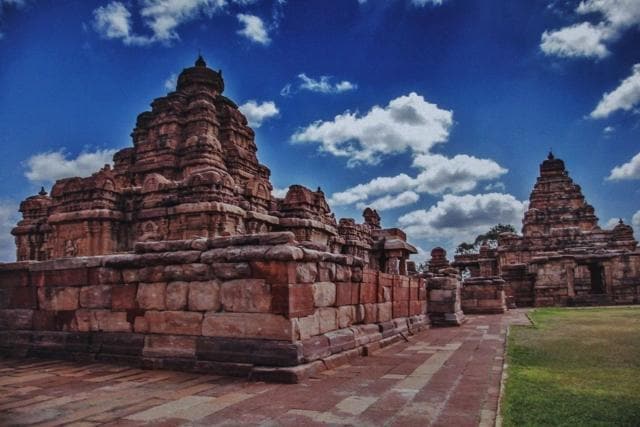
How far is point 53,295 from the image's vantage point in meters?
6.63

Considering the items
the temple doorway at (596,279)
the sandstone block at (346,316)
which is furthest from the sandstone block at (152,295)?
the temple doorway at (596,279)

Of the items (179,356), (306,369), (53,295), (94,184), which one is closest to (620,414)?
(306,369)

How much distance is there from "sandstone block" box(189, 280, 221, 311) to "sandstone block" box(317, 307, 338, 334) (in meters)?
1.23

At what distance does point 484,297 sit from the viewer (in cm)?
1719

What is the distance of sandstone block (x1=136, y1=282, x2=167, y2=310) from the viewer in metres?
5.74

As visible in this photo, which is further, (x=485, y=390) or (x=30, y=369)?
(x=30, y=369)

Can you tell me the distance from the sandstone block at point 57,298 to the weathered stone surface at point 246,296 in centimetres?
258

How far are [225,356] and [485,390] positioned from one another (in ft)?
8.81

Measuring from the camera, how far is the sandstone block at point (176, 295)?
219 inches

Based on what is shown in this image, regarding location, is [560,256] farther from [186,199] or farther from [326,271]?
[326,271]

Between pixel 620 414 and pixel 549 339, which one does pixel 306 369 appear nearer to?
pixel 620 414

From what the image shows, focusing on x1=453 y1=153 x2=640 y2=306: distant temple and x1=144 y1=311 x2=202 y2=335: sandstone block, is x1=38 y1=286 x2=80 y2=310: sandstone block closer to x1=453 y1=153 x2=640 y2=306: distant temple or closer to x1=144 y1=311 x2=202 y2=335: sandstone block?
x1=144 y1=311 x2=202 y2=335: sandstone block

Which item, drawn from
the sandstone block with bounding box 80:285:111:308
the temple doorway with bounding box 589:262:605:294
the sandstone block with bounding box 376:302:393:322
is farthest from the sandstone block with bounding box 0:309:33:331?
the temple doorway with bounding box 589:262:605:294

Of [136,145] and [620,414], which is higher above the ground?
[136,145]
